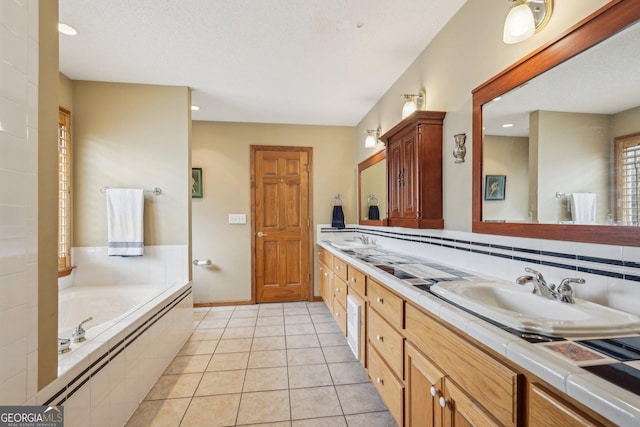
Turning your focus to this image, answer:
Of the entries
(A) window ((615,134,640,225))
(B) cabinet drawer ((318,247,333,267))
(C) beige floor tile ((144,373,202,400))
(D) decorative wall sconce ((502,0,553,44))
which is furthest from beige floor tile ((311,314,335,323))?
(D) decorative wall sconce ((502,0,553,44))

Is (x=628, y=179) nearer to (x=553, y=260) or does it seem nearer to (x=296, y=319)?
(x=553, y=260)

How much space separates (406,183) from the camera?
2.14 m

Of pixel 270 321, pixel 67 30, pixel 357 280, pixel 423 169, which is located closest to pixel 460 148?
pixel 423 169

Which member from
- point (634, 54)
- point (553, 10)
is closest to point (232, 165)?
point (553, 10)

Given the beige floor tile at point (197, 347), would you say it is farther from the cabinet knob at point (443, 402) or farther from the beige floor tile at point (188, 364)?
the cabinet knob at point (443, 402)

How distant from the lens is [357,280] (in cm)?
211

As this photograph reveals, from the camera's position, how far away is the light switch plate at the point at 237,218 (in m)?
3.73

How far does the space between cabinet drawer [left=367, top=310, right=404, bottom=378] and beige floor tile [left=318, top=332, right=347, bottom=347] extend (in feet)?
2.79

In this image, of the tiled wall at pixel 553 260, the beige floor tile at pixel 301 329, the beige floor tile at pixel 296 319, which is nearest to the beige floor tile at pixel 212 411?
the beige floor tile at pixel 301 329

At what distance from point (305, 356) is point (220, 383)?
0.69 metres

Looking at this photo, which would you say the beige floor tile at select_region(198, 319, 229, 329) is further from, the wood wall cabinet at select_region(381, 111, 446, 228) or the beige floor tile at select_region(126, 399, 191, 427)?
the wood wall cabinet at select_region(381, 111, 446, 228)

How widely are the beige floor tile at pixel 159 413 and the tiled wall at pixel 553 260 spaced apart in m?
1.92

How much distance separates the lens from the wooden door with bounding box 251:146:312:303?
3.79 meters

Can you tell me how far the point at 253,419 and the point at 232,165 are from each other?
2893 millimetres
